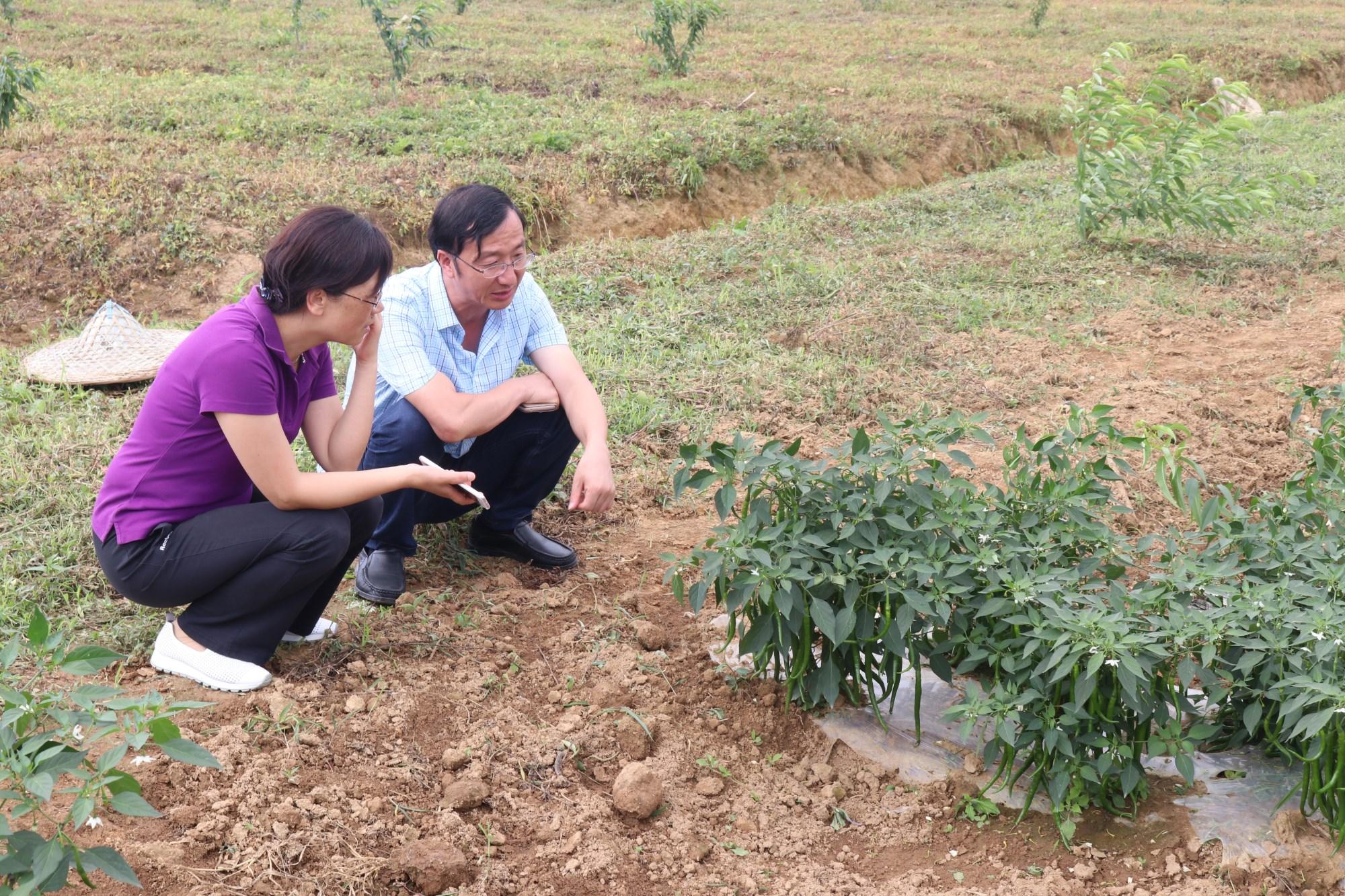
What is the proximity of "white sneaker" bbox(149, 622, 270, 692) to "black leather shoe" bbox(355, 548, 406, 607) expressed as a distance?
49 cm

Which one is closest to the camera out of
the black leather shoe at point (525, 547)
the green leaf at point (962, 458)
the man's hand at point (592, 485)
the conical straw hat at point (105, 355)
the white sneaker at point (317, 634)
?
the green leaf at point (962, 458)

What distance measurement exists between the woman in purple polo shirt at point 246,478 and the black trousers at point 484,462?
0.43m

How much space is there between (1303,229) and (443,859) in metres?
6.88

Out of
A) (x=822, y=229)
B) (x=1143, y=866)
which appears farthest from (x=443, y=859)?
(x=822, y=229)

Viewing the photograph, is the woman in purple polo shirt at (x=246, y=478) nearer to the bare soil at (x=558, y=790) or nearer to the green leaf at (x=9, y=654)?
the bare soil at (x=558, y=790)

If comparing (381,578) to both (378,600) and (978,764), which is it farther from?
(978,764)

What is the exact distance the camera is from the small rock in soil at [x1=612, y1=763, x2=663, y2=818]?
2.29 m

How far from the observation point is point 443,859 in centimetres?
204

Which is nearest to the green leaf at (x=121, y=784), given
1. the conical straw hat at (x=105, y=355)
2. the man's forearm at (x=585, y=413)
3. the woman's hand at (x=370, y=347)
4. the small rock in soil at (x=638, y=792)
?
the small rock in soil at (x=638, y=792)

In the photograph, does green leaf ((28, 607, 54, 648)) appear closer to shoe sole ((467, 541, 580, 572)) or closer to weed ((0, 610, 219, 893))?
weed ((0, 610, 219, 893))

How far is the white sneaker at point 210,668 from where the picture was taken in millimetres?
2465

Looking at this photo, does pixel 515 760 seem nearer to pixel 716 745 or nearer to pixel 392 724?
pixel 392 724

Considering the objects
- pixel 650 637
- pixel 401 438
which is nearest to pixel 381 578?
pixel 401 438

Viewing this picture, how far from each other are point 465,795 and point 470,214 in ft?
4.73
